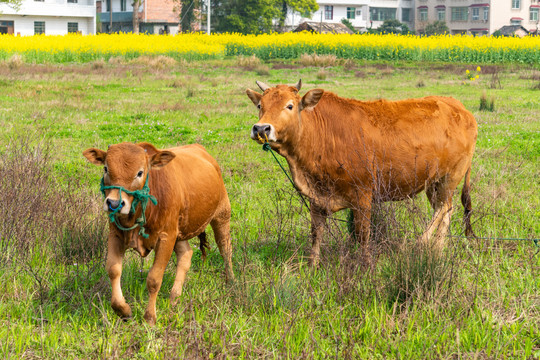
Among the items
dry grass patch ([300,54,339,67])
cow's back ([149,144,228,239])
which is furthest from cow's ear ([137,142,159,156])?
dry grass patch ([300,54,339,67])

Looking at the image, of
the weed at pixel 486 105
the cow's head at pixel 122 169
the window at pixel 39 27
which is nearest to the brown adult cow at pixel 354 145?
the cow's head at pixel 122 169

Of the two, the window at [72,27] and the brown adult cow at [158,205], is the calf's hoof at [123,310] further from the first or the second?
the window at [72,27]

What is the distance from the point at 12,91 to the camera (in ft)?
60.6

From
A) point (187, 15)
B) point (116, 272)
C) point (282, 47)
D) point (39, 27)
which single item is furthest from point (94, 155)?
point (39, 27)

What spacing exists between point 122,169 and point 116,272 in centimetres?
76

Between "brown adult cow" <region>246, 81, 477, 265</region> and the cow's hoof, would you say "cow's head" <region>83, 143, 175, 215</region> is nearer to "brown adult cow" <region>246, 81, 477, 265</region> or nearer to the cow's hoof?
the cow's hoof

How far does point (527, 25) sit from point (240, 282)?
86.3 m

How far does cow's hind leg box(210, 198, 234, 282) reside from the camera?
18.5 feet

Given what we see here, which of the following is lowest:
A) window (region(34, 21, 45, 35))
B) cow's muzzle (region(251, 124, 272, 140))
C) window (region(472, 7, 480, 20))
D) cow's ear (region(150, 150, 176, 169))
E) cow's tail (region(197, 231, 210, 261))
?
cow's tail (region(197, 231, 210, 261))

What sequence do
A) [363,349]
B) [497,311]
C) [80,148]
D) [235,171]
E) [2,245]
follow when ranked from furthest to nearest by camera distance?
1. [80,148]
2. [235,171]
3. [2,245]
4. [497,311]
5. [363,349]

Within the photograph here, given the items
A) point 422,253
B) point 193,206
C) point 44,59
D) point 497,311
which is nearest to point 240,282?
point 193,206

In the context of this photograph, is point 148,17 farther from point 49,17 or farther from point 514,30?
point 514,30

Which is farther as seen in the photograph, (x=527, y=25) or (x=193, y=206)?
(x=527, y=25)

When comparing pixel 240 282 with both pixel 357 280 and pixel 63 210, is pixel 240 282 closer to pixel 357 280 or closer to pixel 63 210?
pixel 357 280
